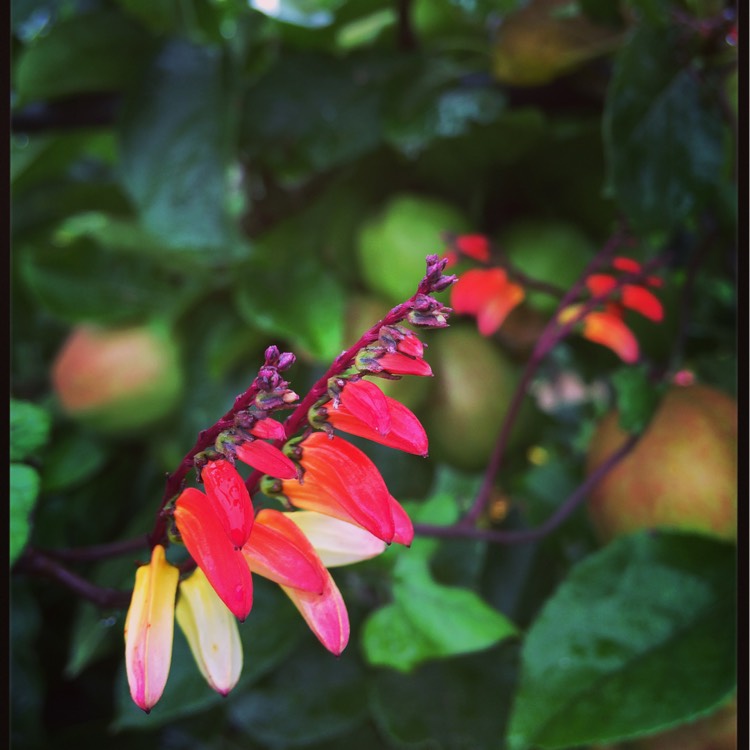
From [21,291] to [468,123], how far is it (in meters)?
0.16

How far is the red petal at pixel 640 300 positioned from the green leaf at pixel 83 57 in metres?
0.17

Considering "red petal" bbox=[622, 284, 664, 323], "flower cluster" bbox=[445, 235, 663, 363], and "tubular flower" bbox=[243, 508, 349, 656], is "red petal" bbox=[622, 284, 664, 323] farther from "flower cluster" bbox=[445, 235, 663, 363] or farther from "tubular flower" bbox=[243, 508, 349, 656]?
"tubular flower" bbox=[243, 508, 349, 656]

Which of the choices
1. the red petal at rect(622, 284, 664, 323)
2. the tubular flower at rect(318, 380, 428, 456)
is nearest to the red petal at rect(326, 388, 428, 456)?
the tubular flower at rect(318, 380, 428, 456)

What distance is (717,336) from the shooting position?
0.28 m

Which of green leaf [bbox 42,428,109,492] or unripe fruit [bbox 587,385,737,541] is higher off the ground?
unripe fruit [bbox 587,385,737,541]

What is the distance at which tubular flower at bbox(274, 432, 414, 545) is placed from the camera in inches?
5.5

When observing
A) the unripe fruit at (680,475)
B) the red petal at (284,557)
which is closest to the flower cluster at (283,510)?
the red petal at (284,557)

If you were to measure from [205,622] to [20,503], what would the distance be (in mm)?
57

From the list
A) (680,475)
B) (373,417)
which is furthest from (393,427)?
(680,475)

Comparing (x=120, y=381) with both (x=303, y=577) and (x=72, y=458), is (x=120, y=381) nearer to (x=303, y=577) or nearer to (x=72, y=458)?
(x=72, y=458)

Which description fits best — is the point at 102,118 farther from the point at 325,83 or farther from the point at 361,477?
the point at 361,477

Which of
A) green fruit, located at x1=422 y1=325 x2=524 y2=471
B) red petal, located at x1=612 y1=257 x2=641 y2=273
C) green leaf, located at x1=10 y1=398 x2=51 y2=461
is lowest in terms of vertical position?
green fruit, located at x1=422 y1=325 x2=524 y2=471

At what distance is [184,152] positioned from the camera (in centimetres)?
26

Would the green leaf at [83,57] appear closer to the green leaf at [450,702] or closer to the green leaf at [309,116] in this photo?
the green leaf at [309,116]
